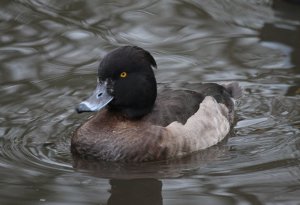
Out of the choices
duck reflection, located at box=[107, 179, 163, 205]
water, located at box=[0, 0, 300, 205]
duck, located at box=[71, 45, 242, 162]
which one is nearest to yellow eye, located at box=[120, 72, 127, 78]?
duck, located at box=[71, 45, 242, 162]

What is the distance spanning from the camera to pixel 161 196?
7.56m

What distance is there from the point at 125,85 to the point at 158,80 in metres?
1.81

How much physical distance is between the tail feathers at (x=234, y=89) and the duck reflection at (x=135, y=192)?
2.12 metres

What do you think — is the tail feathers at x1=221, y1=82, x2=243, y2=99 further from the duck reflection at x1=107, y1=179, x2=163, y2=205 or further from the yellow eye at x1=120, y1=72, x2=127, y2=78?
the duck reflection at x1=107, y1=179, x2=163, y2=205

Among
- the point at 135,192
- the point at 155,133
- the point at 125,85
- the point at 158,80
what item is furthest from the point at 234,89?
Answer: the point at 135,192

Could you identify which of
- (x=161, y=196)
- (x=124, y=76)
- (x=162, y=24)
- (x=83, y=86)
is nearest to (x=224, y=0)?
(x=162, y=24)

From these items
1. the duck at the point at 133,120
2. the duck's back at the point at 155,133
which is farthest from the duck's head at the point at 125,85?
the duck's back at the point at 155,133

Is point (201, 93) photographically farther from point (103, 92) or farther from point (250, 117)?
point (103, 92)

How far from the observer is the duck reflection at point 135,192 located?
24.6ft

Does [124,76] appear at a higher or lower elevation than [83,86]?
higher

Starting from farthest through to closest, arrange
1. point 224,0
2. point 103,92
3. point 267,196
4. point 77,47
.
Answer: point 224,0
point 77,47
point 103,92
point 267,196

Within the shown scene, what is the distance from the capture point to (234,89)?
32.1 feet

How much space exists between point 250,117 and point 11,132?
250 centimetres

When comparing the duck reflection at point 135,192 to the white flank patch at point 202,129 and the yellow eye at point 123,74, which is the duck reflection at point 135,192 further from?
the yellow eye at point 123,74
